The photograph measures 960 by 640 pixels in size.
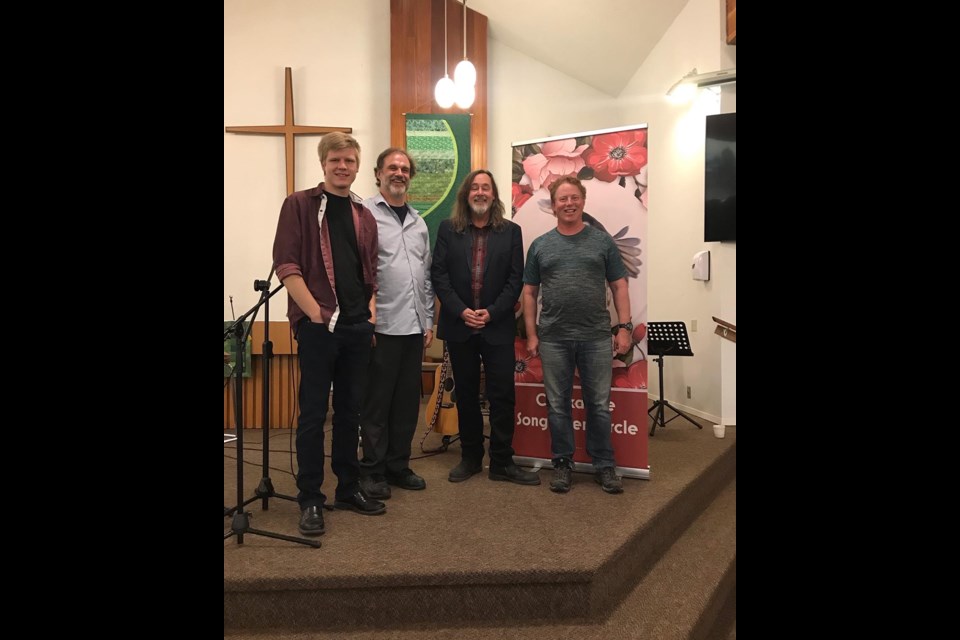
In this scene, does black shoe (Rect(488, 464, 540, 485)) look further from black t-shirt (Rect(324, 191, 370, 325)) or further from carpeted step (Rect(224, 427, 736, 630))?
black t-shirt (Rect(324, 191, 370, 325))

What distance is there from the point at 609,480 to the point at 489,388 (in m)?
0.78

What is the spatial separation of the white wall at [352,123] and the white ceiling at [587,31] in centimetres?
17

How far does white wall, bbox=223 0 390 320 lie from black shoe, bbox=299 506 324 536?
3.30m

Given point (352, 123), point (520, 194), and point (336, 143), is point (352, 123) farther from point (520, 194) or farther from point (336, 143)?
point (336, 143)

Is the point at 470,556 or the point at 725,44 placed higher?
the point at 725,44

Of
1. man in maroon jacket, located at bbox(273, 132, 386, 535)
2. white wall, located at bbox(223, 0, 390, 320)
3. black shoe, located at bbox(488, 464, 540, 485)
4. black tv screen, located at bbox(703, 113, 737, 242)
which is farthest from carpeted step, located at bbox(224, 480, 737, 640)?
white wall, located at bbox(223, 0, 390, 320)

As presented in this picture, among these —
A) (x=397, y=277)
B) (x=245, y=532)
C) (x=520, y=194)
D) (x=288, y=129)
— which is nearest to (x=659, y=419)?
(x=520, y=194)

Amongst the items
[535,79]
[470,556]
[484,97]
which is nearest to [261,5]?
[484,97]

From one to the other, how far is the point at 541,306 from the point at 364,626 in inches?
70.2

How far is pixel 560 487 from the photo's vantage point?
3.06 meters

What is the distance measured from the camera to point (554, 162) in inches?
138

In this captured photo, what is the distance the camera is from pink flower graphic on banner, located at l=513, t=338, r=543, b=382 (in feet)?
11.4
